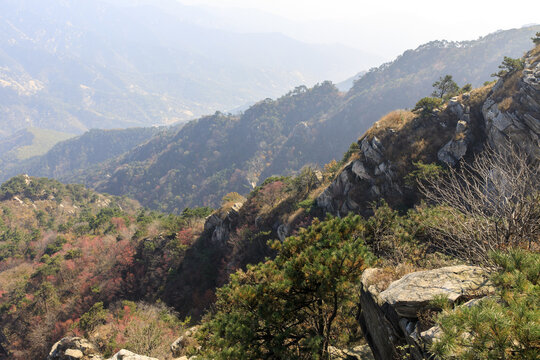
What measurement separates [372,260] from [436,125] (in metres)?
26.9

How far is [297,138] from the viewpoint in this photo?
175m

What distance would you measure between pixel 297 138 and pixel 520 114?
508 ft

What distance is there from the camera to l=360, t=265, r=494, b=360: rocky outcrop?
247 inches

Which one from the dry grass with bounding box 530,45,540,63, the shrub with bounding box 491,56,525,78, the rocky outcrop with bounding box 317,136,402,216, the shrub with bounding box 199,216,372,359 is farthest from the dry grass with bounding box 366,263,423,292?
the dry grass with bounding box 530,45,540,63

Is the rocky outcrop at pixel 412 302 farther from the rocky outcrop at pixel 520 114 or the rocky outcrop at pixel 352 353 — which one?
the rocky outcrop at pixel 520 114

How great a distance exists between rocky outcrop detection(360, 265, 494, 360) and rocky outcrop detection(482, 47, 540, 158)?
21053 mm

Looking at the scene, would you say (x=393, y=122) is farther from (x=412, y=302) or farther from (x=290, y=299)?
(x=412, y=302)

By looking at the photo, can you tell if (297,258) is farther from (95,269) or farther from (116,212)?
(116,212)

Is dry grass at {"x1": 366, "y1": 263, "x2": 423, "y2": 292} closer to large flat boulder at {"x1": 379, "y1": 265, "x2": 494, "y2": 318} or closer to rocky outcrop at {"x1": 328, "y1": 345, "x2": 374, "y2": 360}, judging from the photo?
large flat boulder at {"x1": 379, "y1": 265, "x2": 494, "y2": 318}

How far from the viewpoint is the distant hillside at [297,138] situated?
157 metres

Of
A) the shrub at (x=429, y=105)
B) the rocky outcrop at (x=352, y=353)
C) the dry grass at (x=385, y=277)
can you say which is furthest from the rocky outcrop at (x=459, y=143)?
the rocky outcrop at (x=352, y=353)

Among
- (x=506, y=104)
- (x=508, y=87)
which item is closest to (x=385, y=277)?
(x=506, y=104)

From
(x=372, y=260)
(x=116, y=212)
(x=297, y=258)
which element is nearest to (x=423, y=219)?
(x=372, y=260)

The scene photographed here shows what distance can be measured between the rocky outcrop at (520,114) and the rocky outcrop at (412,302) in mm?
21053
